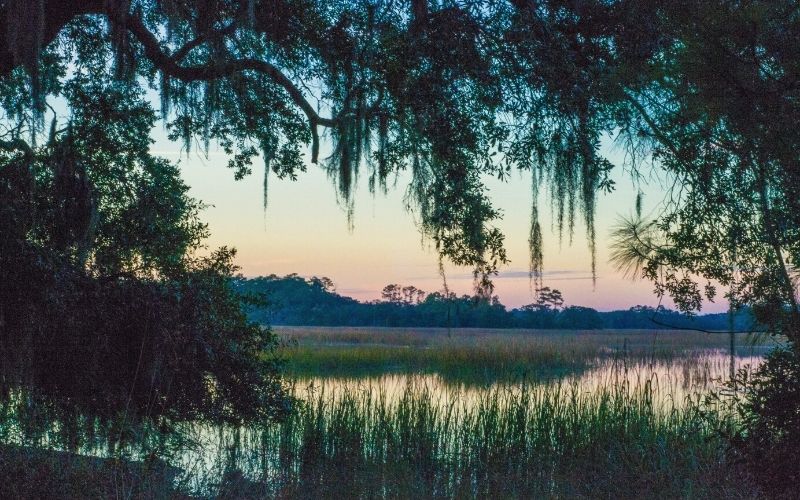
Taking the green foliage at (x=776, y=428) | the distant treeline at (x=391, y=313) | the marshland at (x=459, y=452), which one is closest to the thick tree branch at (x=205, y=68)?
the marshland at (x=459, y=452)

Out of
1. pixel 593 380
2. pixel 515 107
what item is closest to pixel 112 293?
pixel 515 107

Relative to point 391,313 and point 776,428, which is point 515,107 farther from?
point 391,313

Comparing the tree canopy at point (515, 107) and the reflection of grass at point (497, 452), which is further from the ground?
the tree canopy at point (515, 107)

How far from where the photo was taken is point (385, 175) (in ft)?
18.9

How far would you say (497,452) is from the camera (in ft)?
24.8

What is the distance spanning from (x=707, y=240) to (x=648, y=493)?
7.60ft

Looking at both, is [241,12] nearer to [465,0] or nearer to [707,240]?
[465,0]

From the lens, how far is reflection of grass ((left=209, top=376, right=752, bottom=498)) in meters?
6.70

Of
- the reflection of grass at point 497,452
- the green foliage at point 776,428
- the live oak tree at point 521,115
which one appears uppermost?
the live oak tree at point 521,115

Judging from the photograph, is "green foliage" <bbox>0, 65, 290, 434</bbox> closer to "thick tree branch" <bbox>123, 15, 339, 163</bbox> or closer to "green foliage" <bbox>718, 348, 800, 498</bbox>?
"thick tree branch" <bbox>123, 15, 339, 163</bbox>

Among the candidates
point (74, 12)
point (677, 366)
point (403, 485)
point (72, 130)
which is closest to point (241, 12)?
point (74, 12)

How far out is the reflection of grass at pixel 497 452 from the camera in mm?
6703

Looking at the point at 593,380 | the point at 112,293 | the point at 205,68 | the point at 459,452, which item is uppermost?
the point at 205,68

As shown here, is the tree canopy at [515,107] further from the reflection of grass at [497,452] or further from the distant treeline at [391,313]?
the distant treeline at [391,313]
